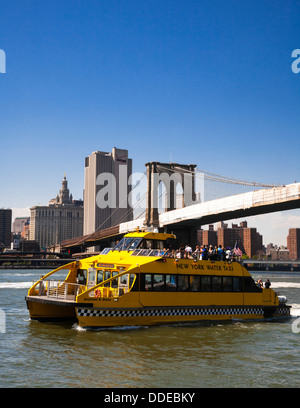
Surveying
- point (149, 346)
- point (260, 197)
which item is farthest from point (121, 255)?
point (260, 197)

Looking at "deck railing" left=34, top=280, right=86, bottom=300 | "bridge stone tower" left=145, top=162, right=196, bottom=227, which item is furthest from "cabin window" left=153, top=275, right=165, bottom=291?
"bridge stone tower" left=145, top=162, right=196, bottom=227

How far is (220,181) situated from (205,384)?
75.0 m

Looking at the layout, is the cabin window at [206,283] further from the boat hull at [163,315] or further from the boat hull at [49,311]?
the boat hull at [49,311]

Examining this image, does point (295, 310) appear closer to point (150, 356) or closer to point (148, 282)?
point (148, 282)

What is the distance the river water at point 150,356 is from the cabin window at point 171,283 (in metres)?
1.43

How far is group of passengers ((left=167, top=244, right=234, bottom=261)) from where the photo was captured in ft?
61.7

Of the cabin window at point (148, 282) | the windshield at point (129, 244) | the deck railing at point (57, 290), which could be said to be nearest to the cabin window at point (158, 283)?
the cabin window at point (148, 282)

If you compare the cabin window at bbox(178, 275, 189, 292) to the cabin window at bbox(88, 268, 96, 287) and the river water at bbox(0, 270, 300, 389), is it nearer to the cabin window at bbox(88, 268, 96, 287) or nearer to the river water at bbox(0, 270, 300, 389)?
the river water at bbox(0, 270, 300, 389)

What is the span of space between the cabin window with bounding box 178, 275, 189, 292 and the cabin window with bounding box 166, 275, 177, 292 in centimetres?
21

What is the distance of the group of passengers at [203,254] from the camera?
1881 centimetres

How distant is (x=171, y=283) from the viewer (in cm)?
1778

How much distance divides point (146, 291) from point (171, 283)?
4.14ft
